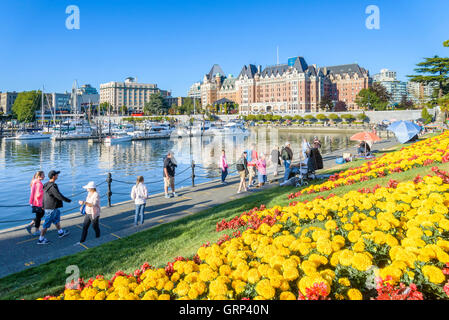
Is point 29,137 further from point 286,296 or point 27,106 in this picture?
point 286,296

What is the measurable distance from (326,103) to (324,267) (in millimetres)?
140808

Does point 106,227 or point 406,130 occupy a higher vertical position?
point 406,130

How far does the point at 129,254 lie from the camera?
8281 mm

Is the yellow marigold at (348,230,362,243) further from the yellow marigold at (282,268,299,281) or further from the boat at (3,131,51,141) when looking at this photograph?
the boat at (3,131,51,141)

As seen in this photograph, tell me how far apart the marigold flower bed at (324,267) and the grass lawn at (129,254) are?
1502mm

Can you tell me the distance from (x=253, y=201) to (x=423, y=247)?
8.20 meters

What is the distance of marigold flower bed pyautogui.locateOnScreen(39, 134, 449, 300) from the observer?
4.21 meters

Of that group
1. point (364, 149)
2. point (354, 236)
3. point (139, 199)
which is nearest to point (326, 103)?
point (364, 149)

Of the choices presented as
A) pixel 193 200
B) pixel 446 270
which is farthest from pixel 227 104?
pixel 446 270

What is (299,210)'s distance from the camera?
26.5ft

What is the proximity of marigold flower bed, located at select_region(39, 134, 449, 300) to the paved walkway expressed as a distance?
3.88 m

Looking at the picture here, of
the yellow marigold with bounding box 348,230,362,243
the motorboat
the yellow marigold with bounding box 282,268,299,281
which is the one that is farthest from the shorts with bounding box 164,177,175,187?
the motorboat
